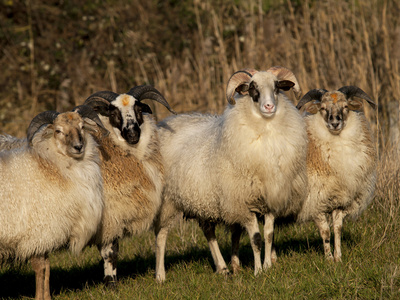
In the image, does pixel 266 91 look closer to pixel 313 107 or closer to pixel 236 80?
pixel 236 80

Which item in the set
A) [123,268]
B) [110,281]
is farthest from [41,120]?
[123,268]

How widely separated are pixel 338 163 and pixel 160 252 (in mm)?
2549

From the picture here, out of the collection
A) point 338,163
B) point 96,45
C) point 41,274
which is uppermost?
point 96,45

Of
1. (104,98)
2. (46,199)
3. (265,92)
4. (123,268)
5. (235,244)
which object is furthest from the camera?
(123,268)

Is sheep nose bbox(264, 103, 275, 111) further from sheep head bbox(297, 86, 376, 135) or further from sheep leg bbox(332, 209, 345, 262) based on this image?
sheep leg bbox(332, 209, 345, 262)

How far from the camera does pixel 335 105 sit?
6438 mm

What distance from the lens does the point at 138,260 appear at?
7938mm

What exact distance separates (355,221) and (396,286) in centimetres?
257

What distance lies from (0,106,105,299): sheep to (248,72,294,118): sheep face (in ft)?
6.15

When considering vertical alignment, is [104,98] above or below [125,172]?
above

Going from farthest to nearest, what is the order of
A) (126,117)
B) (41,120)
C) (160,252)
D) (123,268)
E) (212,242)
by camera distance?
(123,268) < (212,242) < (160,252) < (126,117) < (41,120)

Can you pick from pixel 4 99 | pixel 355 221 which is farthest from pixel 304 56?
pixel 4 99

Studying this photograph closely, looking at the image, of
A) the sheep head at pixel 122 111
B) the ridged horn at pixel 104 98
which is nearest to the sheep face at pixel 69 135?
the sheep head at pixel 122 111

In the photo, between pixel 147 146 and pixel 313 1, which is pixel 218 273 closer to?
pixel 147 146
